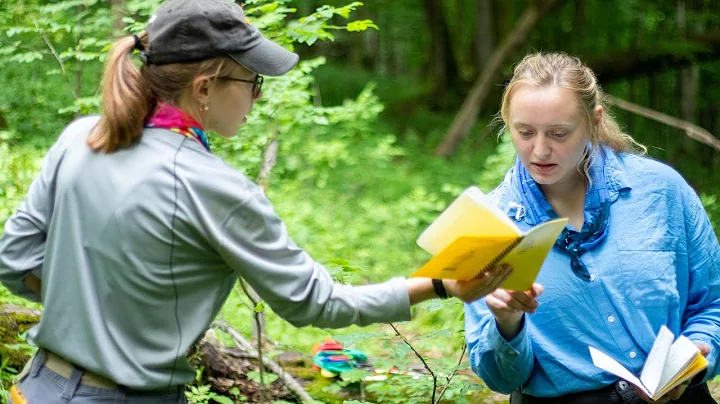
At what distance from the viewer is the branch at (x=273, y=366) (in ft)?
14.2

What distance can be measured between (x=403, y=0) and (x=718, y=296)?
672 inches

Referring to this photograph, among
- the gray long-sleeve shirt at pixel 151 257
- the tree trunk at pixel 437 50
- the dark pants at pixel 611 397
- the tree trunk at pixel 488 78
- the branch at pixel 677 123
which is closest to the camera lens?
the gray long-sleeve shirt at pixel 151 257

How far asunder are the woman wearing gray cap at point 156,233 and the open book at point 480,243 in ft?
0.62

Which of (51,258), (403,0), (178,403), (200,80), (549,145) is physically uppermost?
(200,80)

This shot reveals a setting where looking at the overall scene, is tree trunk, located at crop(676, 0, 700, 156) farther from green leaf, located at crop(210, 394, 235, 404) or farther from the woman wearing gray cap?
the woman wearing gray cap

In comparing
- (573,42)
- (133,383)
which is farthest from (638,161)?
(573,42)

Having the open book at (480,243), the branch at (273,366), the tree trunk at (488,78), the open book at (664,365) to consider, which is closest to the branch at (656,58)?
the tree trunk at (488,78)

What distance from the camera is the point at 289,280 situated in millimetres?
2293

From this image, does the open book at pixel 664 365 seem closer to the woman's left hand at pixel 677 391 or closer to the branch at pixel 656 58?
the woman's left hand at pixel 677 391

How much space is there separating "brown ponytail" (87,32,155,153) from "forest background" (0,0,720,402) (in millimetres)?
1493

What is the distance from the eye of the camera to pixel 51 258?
2291 mm

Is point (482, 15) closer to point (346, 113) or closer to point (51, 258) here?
point (346, 113)

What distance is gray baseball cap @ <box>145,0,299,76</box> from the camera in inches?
89.9

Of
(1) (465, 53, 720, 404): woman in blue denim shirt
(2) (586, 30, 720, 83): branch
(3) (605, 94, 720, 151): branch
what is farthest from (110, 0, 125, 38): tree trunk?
(2) (586, 30, 720, 83): branch
